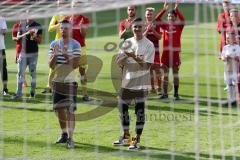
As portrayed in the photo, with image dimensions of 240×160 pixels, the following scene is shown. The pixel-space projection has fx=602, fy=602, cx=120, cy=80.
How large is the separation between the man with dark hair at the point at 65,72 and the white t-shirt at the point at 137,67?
0.55m

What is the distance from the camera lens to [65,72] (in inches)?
258

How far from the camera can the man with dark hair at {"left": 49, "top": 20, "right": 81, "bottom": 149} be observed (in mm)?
6469

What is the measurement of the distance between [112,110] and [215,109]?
4.84 feet

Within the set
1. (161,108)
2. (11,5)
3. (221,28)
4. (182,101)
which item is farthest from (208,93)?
(11,5)

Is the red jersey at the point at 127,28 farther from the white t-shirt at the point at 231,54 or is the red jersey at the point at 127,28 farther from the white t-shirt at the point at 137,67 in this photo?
the white t-shirt at the point at 231,54

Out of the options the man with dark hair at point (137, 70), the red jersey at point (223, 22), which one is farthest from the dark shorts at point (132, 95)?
the red jersey at point (223, 22)

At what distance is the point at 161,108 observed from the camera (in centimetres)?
867

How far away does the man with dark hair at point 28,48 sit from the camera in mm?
8246

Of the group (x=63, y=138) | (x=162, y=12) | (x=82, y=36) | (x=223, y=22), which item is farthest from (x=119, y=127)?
(x=82, y=36)

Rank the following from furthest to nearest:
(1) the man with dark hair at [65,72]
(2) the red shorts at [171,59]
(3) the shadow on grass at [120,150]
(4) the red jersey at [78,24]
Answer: (2) the red shorts at [171,59] → (4) the red jersey at [78,24] → (1) the man with dark hair at [65,72] → (3) the shadow on grass at [120,150]

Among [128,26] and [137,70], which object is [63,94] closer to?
[137,70]

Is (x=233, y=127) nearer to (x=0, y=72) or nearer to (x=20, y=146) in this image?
(x=20, y=146)

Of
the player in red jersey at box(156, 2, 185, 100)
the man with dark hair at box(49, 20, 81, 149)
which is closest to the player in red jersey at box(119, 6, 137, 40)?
the player in red jersey at box(156, 2, 185, 100)

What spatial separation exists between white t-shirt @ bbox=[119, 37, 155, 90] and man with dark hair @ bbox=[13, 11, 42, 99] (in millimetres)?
1893
